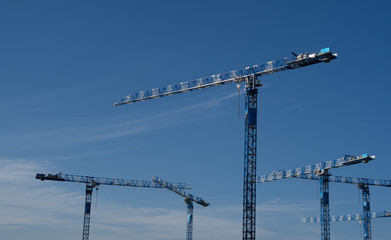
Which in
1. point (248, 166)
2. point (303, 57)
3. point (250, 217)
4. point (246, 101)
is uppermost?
point (303, 57)

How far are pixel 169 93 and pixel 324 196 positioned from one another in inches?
2218

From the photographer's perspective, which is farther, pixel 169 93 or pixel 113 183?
pixel 113 183

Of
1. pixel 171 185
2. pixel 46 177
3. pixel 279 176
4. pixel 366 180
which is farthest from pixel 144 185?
pixel 366 180

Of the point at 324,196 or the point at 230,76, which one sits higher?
the point at 230,76

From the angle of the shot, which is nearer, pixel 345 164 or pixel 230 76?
pixel 230 76

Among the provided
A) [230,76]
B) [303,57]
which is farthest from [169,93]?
[303,57]

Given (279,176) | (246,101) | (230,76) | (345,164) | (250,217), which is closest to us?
(250,217)

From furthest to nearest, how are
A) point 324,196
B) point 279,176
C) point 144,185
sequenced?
point 144,185 → point 279,176 → point 324,196

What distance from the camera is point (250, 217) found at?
340 ft

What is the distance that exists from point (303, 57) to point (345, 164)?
174ft

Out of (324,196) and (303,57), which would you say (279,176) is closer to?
(324,196)

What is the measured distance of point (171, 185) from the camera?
19638 cm

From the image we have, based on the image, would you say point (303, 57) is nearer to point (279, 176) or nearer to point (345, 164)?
point (345, 164)

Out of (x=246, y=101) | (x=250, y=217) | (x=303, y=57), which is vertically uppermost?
(x=303, y=57)
